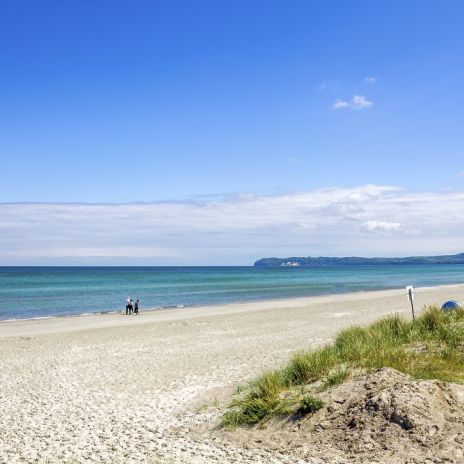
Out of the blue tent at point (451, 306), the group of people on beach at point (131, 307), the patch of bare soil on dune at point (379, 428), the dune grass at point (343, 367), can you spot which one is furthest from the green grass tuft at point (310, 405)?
the group of people on beach at point (131, 307)

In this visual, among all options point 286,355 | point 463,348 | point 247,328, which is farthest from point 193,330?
point 463,348

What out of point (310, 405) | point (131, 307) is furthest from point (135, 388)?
point (131, 307)

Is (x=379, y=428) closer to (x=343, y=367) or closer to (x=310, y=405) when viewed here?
(x=310, y=405)

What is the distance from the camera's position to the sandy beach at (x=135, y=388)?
7891 millimetres

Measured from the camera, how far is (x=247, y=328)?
77.7 feet

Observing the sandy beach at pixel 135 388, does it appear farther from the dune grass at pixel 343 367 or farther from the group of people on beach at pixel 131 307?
the group of people on beach at pixel 131 307

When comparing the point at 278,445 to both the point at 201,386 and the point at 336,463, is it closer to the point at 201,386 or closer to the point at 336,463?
the point at 336,463

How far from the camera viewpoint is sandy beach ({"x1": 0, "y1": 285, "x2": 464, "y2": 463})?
311 inches

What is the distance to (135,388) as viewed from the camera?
39.4 ft

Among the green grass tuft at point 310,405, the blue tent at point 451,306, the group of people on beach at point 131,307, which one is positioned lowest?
the group of people on beach at point 131,307

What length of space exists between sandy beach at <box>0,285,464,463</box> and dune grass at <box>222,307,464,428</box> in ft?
2.00

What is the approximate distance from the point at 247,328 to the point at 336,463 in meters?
16.7

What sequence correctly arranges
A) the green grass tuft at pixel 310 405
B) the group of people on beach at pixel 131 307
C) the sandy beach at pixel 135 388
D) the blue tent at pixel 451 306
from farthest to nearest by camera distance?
the group of people on beach at pixel 131 307 < the blue tent at pixel 451 306 < the green grass tuft at pixel 310 405 < the sandy beach at pixel 135 388

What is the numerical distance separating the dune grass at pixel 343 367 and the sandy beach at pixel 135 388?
2.00ft
